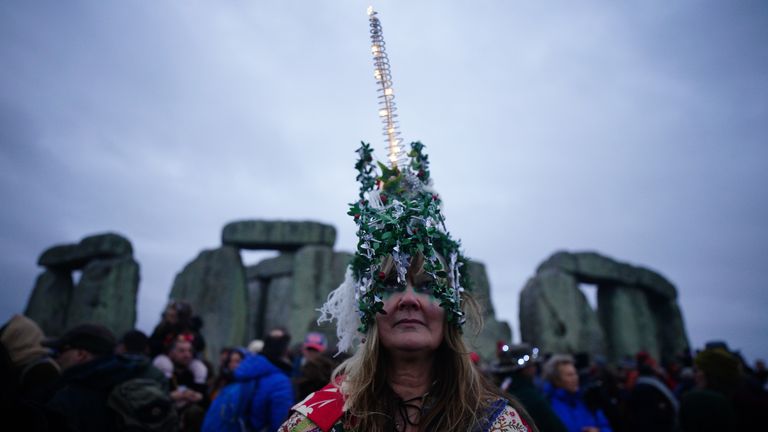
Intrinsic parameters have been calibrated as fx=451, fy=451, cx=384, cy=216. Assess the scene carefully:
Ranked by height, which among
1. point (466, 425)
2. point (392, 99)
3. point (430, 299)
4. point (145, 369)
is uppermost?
point (392, 99)

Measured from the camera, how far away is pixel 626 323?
46.2 ft

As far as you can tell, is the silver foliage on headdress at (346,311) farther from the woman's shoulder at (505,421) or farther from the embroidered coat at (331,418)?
the woman's shoulder at (505,421)

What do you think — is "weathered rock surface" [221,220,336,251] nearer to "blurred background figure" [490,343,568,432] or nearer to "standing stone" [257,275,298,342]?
"standing stone" [257,275,298,342]

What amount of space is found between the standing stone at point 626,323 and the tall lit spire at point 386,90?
14.1m

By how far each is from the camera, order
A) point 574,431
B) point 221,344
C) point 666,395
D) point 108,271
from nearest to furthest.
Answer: point 574,431 → point 666,395 → point 221,344 → point 108,271

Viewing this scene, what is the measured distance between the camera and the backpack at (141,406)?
258 centimetres

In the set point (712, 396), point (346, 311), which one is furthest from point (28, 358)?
point (712, 396)

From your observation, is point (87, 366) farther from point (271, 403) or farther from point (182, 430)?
point (182, 430)

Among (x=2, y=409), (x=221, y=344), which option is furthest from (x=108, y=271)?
(x=2, y=409)

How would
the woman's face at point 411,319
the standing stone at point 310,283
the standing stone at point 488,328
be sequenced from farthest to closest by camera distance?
the standing stone at point 488,328 → the standing stone at point 310,283 → the woman's face at point 411,319

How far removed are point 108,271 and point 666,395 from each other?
1375 centimetres

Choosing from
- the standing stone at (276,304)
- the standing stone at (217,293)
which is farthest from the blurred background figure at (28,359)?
the standing stone at (276,304)

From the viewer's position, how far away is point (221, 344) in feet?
39.1

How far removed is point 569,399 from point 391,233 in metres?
3.20
